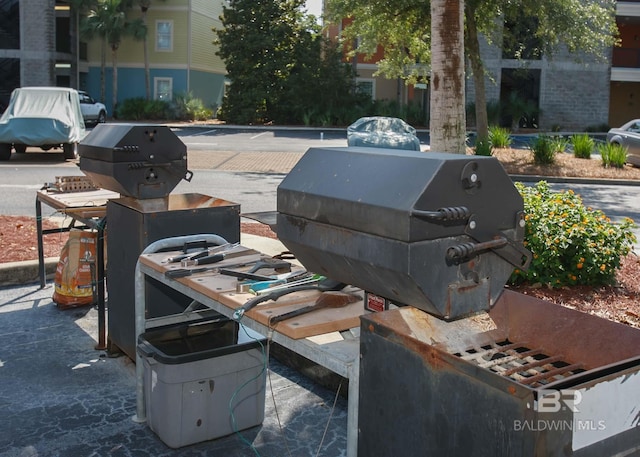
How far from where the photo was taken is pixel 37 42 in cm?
3878

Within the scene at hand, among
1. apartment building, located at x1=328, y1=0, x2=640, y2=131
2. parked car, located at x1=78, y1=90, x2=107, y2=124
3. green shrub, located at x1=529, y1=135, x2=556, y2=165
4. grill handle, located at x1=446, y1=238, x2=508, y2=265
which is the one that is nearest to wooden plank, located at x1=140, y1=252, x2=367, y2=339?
grill handle, located at x1=446, y1=238, x2=508, y2=265

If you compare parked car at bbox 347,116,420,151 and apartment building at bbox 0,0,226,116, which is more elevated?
apartment building at bbox 0,0,226,116

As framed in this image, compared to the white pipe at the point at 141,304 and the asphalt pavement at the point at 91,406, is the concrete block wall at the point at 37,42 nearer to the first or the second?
the asphalt pavement at the point at 91,406

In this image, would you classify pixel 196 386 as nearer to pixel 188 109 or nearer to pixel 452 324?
pixel 452 324

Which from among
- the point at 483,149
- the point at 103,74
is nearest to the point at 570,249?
the point at 483,149

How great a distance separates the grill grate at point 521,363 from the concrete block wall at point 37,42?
39828 mm

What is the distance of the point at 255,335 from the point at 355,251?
92.8 inches

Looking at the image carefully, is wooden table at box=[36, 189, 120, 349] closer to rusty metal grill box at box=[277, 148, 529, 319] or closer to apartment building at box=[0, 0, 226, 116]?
rusty metal grill box at box=[277, 148, 529, 319]

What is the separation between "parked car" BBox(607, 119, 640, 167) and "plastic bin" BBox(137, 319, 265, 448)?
1856 cm

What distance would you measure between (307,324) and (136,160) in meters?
2.83

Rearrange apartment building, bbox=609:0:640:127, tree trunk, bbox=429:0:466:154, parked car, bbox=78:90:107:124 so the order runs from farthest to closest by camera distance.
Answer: apartment building, bbox=609:0:640:127, parked car, bbox=78:90:107:124, tree trunk, bbox=429:0:466:154

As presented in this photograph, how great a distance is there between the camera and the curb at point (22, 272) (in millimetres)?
7273

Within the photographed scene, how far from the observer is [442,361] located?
224 cm

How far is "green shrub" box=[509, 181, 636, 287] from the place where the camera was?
5.87 m
